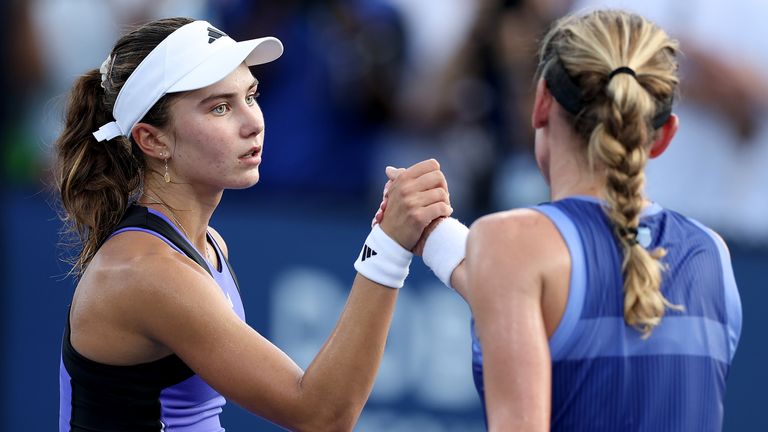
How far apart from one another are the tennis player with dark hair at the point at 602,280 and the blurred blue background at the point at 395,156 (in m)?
3.11

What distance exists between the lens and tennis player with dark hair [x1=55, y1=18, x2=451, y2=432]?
2562 mm

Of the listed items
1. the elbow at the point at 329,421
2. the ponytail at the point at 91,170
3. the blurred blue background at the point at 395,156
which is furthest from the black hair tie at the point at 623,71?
the blurred blue background at the point at 395,156

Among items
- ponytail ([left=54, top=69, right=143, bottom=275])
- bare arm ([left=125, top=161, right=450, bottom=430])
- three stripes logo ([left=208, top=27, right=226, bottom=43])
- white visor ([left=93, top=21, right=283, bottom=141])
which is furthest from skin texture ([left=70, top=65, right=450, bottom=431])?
three stripes logo ([left=208, top=27, right=226, bottom=43])

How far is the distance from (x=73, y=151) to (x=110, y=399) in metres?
0.64

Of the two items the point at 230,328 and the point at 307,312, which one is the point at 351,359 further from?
the point at 307,312

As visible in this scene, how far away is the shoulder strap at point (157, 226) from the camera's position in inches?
106

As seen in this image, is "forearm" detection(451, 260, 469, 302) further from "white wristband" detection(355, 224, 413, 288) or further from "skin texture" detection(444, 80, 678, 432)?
"skin texture" detection(444, 80, 678, 432)

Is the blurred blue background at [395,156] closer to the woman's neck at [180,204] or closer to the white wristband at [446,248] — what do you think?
the woman's neck at [180,204]

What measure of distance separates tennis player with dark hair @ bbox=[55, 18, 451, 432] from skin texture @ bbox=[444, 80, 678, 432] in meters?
0.63

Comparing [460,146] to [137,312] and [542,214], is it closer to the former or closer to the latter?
[137,312]

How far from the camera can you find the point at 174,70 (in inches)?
107

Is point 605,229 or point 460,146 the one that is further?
point 460,146

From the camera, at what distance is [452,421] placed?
5406mm

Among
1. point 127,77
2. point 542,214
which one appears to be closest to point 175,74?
point 127,77
